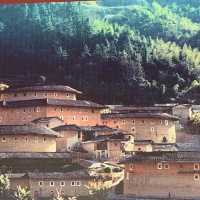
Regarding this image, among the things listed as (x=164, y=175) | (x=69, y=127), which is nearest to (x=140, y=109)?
(x=69, y=127)

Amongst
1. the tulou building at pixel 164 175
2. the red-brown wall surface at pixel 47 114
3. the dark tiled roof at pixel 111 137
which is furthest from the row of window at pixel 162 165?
the red-brown wall surface at pixel 47 114

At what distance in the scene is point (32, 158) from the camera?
592cm

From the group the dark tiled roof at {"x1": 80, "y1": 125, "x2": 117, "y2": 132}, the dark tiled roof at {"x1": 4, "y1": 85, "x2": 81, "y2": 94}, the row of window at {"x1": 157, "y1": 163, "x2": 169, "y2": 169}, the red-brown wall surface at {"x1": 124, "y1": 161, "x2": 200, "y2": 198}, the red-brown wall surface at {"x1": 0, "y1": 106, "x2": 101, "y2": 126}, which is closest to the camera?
the red-brown wall surface at {"x1": 124, "y1": 161, "x2": 200, "y2": 198}

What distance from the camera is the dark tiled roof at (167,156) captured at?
5625 millimetres

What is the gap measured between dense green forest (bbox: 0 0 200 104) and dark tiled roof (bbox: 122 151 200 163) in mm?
461

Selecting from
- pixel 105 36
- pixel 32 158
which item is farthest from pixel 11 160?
pixel 105 36

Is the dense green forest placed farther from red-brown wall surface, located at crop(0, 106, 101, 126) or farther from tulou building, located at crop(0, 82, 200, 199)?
red-brown wall surface, located at crop(0, 106, 101, 126)

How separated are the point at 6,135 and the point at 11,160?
1.27 ft

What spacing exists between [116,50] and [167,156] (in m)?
0.84

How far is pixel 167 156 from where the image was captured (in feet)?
18.6

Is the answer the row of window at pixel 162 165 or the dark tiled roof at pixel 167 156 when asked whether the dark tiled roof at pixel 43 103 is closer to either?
the dark tiled roof at pixel 167 156

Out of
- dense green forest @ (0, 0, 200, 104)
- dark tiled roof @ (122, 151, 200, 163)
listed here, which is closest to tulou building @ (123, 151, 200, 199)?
dark tiled roof @ (122, 151, 200, 163)

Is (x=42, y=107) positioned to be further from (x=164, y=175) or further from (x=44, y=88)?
(x=164, y=175)

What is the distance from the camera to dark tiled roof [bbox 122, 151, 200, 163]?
562 centimetres
